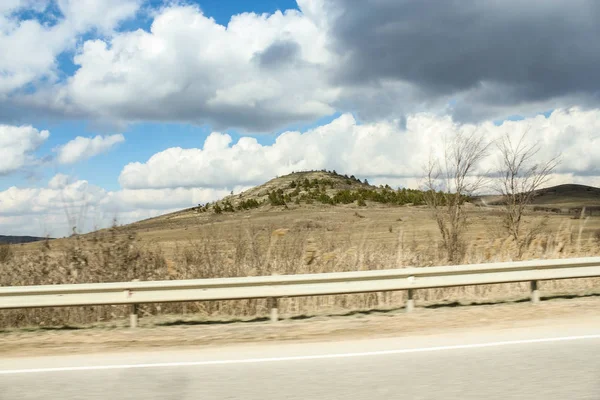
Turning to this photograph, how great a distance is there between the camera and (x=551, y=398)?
5082mm

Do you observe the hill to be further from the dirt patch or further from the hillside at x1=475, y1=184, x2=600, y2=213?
the hillside at x1=475, y1=184, x2=600, y2=213

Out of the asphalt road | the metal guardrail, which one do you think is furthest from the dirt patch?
the asphalt road

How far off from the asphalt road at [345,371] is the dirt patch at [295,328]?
2.08 feet

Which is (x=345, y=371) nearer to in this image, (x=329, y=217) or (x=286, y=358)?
(x=286, y=358)

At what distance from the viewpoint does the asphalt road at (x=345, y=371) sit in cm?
549

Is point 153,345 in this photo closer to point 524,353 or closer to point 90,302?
point 90,302

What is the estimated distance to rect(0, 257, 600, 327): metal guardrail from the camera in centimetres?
931

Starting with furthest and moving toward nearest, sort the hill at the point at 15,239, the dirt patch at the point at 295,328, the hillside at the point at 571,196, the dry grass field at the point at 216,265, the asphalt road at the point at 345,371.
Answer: the hillside at the point at 571,196
the hill at the point at 15,239
the dry grass field at the point at 216,265
the dirt patch at the point at 295,328
the asphalt road at the point at 345,371

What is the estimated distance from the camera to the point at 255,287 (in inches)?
377

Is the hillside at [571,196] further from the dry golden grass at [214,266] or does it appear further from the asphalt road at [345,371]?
the asphalt road at [345,371]

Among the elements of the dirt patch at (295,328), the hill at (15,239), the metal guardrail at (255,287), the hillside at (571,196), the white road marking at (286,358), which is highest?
the hillside at (571,196)

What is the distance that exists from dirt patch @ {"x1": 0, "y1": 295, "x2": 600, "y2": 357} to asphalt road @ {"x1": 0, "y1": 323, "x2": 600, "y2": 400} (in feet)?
2.08

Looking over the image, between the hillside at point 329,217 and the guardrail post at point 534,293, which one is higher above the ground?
the hillside at point 329,217

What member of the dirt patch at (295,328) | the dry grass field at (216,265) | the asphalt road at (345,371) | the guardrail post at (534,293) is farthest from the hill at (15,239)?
the guardrail post at (534,293)
